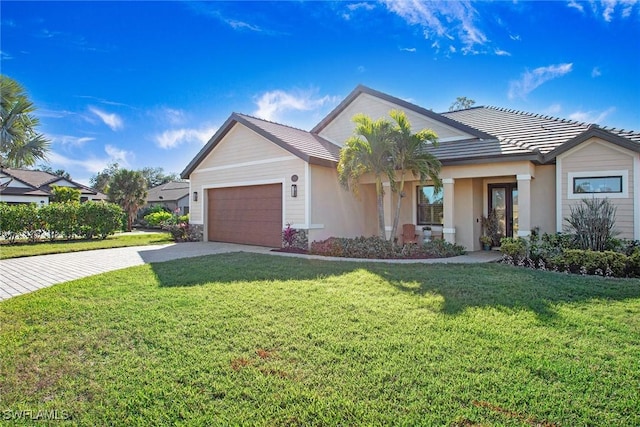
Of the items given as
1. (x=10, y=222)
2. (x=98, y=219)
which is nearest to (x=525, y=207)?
(x=98, y=219)

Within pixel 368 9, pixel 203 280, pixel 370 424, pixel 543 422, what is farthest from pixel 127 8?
pixel 543 422

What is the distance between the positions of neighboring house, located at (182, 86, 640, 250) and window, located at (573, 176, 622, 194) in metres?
0.02

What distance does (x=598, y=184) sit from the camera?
31.6ft

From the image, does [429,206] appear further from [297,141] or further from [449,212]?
[297,141]

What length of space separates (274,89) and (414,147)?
6.64 metres

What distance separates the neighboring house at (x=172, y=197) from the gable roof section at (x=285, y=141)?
1873cm

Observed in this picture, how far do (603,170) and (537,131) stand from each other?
9.80 feet

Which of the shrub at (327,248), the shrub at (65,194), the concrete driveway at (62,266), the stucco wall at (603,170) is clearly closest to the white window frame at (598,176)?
the stucco wall at (603,170)

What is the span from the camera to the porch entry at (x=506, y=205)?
41.0 feet

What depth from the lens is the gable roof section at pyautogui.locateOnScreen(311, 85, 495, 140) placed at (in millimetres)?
12469

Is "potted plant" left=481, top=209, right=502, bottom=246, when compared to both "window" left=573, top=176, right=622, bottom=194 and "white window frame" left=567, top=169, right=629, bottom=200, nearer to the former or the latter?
"white window frame" left=567, top=169, right=629, bottom=200

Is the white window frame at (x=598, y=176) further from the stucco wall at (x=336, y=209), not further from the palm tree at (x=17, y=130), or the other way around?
the palm tree at (x=17, y=130)

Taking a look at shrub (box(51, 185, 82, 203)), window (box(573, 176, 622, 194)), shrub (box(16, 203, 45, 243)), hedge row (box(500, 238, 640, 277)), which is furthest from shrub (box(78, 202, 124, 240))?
window (box(573, 176, 622, 194))

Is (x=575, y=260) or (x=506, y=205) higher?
(x=506, y=205)
